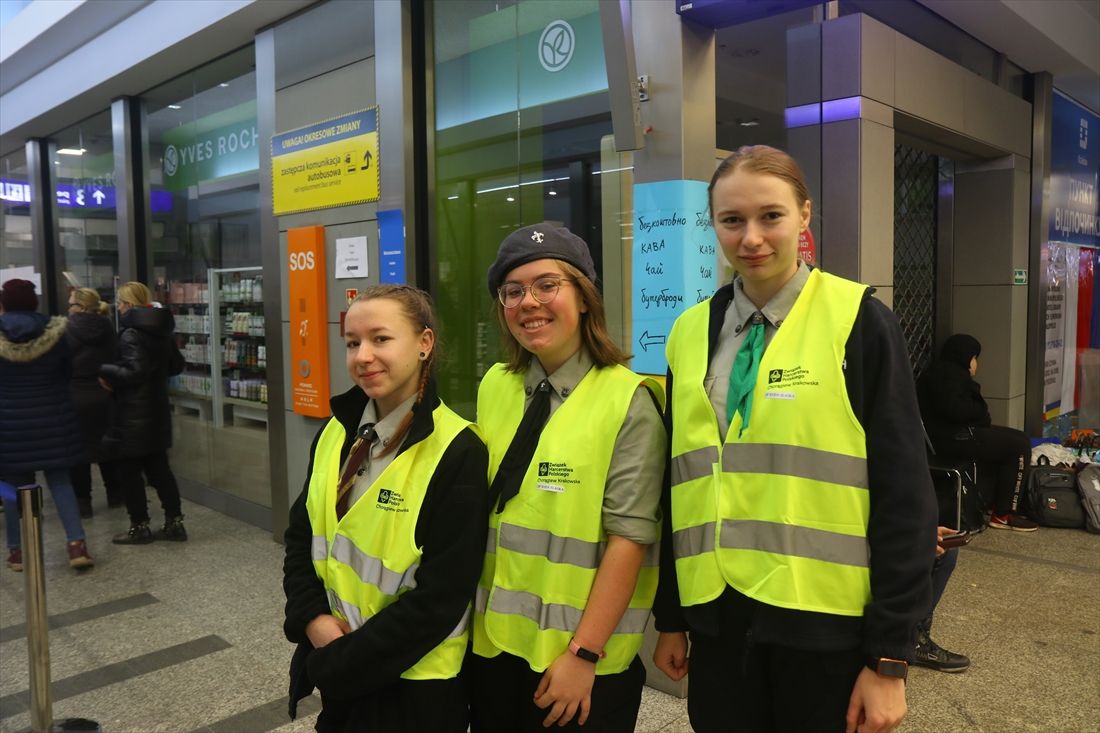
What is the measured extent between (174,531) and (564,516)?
182 inches

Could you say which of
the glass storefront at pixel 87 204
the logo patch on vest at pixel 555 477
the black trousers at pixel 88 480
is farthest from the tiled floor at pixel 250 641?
the glass storefront at pixel 87 204

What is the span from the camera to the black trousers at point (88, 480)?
6.02 m

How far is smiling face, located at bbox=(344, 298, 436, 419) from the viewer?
1640 millimetres

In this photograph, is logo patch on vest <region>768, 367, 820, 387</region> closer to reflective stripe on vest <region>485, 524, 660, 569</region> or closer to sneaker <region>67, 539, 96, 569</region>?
reflective stripe on vest <region>485, 524, 660, 569</region>

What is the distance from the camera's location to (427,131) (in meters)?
4.50

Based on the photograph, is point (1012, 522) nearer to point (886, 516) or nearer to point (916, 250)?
point (916, 250)

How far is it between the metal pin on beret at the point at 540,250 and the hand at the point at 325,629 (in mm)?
736

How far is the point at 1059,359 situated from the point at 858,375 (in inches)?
270

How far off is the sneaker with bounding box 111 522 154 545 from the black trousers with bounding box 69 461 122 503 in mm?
841

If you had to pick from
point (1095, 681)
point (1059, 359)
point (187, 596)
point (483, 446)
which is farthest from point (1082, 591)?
point (187, 596)

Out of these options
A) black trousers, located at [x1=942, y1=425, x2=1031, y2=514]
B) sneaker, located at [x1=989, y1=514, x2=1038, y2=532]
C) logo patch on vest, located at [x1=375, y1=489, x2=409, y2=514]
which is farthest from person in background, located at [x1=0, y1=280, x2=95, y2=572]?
sneaker, located at [x1=989, y1=514, x2=1038, y2=532]

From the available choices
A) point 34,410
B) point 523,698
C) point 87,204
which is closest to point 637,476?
point 523,698

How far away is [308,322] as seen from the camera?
496cm

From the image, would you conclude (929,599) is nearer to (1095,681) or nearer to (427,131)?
(1095,681)
